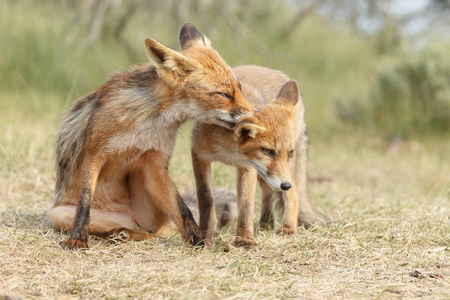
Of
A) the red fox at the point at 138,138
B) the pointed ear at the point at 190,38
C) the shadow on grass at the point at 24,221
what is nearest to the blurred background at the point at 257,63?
the shadow on grass at the point at 24,221

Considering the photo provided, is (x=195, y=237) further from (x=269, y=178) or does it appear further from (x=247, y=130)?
(x=247, y=130)

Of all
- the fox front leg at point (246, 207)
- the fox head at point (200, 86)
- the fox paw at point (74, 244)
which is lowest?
the fox paw at point (74, 244)

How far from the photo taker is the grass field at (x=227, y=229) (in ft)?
10.1

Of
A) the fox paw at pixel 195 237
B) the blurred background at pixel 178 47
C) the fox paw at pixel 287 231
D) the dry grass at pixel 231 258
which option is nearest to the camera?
the dry grass at pixel 231 258

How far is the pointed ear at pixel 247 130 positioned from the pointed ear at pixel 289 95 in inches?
23.4

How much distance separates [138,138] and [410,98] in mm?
7687

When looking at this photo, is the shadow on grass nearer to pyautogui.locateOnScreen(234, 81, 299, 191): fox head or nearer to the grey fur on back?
the grey fur on back

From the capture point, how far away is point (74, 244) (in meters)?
3.76

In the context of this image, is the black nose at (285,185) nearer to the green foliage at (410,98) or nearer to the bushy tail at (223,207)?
the bushy tail at (223,207)

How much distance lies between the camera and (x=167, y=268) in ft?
11.0

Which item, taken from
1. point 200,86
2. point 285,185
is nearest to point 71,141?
point 200,86

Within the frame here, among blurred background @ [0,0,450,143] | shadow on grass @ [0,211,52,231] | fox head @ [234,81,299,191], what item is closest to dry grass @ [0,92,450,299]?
shadow on grass @ [0,211,52,231]

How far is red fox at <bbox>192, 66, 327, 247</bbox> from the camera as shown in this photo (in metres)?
3.83

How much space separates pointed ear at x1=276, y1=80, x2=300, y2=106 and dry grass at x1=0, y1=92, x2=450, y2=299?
866 mm
